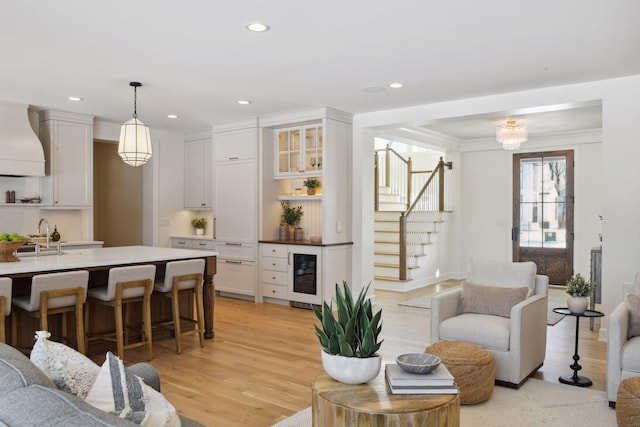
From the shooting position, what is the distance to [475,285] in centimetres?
411

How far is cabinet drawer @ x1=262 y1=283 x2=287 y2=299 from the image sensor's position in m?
6.61

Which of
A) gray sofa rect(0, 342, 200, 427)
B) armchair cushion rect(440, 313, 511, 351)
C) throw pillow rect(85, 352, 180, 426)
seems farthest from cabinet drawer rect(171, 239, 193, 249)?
gray sofa rect(0, 342, 200, 427)

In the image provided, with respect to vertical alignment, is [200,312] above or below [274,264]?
below

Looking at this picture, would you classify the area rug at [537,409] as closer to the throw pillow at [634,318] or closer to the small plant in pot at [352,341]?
the throw pillow at [634,318]

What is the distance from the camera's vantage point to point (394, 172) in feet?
33.1

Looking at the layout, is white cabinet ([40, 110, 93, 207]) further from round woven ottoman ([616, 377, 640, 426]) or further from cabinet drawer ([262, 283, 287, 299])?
round woven ottoman ([616, 377, 640, 426])

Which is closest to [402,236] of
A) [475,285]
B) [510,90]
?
[510,90]

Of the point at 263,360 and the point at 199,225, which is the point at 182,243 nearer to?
the point at 199,225

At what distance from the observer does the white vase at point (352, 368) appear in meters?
2.19

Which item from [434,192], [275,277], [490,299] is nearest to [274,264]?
[275,277]

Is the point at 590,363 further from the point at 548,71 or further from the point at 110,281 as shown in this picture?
the point at 110,281

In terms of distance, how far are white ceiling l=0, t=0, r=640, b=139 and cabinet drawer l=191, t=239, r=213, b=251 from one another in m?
2.38

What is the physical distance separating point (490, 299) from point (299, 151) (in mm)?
3558

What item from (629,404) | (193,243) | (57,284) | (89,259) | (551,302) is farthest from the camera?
(193,243)
